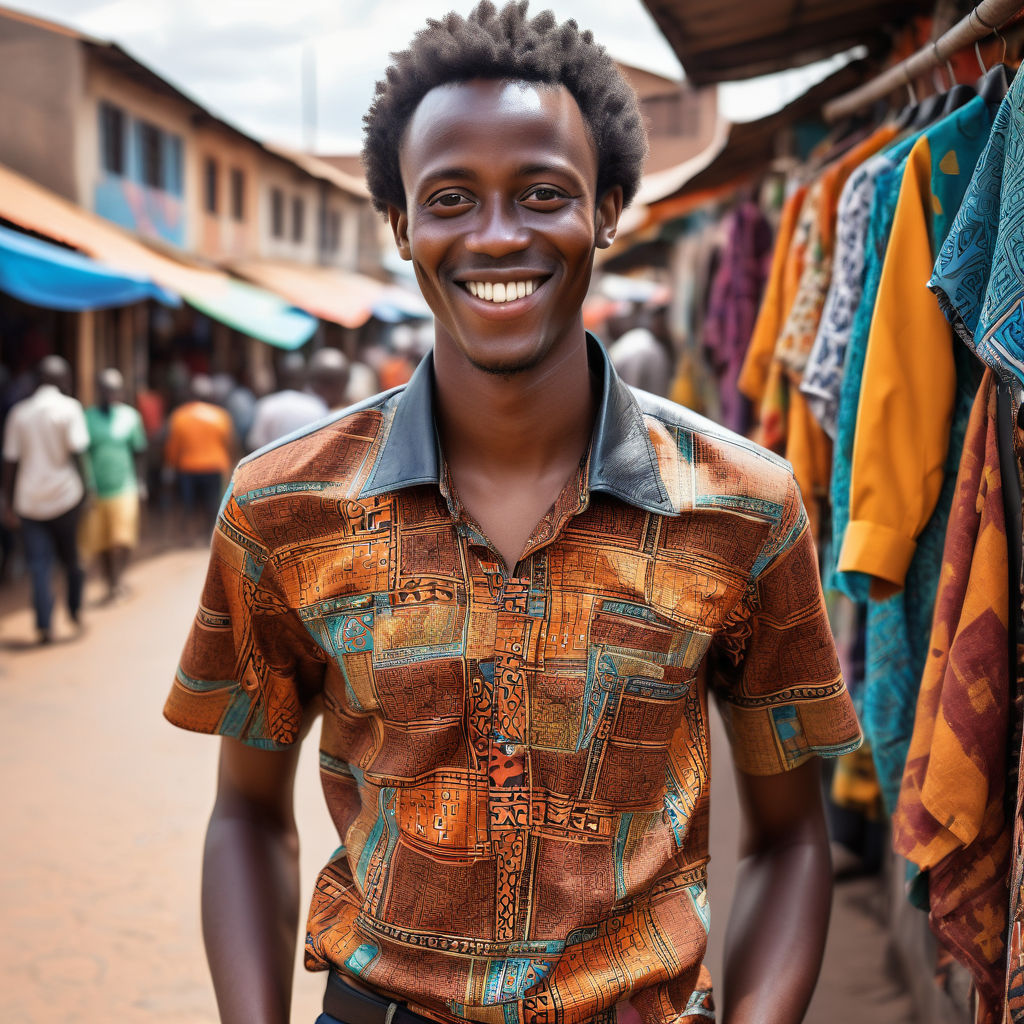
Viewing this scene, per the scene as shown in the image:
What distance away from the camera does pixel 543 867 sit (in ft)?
4.49

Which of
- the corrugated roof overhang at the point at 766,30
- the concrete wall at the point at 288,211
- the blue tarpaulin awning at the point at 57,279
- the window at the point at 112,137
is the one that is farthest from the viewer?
the concrete wall at the point at 288,211

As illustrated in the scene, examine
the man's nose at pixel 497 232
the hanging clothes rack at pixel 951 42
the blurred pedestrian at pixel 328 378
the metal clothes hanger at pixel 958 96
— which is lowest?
the blurred pedestrian at pixel 328 378

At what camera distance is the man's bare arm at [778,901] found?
1.47 m

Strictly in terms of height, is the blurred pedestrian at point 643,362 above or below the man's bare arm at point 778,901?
above

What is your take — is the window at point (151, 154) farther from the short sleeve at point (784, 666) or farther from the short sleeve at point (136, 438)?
the short sleeve at point (784, 666)

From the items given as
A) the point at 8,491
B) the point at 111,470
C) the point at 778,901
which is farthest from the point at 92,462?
the point at 778,901

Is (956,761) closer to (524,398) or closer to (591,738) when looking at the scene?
(591,738)

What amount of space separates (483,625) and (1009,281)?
87 cm

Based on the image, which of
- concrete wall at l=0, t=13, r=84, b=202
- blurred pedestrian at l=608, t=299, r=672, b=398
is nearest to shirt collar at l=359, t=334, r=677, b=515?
blurred pedestrian at l=608, t=299, r=672, b=398

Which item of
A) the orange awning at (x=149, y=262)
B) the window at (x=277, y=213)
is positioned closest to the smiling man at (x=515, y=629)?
the orange awning at (x=149, y=262)

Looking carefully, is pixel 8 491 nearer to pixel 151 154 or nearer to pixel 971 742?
pixel 971 742

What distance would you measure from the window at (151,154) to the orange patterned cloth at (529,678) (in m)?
15.2

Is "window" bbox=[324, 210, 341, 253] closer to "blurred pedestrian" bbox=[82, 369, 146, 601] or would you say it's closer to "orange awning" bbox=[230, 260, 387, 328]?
"orange awning" bbox=[230, 260, 387, 328]

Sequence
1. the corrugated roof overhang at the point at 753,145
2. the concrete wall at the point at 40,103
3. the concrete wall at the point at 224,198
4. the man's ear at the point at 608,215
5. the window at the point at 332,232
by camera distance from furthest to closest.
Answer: the window at the point at 332,232
the concrete wall at the point at 224,198
the concrete wall at the point at 40,103
the corrugated roof overhang at the point at 753,145
the man's ear at the point at 608,215
